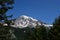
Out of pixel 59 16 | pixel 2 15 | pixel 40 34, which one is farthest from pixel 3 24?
pixel 40 34

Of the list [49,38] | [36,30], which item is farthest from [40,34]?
[49,38]

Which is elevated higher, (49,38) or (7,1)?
(7,1)

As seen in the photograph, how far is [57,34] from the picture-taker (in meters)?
45.2

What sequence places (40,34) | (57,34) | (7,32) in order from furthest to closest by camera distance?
(40,34) < (57,34) < (7,32)

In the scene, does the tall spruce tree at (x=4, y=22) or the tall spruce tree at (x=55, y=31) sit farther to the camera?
the tall spruce tree at (x=55, y=31)

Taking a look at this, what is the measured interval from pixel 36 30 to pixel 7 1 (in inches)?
1054

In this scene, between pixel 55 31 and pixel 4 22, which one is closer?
pixel 4 22

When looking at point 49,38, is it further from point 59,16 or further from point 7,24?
point 7,24

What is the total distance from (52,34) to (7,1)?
16.9 m

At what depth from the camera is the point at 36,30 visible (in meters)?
56.8

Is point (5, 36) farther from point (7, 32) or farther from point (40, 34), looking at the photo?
point (40, 34)

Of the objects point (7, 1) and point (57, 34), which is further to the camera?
point (57, 34)

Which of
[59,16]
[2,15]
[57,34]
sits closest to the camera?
[2,15]

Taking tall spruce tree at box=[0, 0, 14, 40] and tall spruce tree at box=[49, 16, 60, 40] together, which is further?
tall spruce tree at box=[49, 16, 60, 40]
